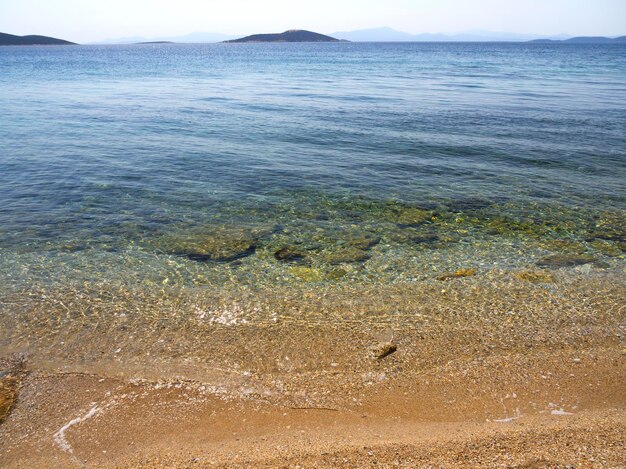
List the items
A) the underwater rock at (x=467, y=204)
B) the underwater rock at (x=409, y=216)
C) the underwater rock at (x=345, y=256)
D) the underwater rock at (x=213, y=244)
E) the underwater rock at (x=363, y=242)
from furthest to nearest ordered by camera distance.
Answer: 1. the underwater rock at (x=467, y=204)
2. the underwater rock at (x=409, y=216)
3. the underwater rock at (x=363, y=242)
4. the underwater rock at (x=213, y=244)
5. the underwater rock at (x=345, y=256)

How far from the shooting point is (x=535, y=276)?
1034 cm

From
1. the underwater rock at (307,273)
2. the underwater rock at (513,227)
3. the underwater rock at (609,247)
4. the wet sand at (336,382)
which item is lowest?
the wet sand at (336,382)

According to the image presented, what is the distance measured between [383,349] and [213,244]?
19.6 ft

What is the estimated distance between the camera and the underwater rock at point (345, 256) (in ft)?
36.7

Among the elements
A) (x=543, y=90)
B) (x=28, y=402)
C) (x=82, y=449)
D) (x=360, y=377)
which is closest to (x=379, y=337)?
(x=360, y=377)

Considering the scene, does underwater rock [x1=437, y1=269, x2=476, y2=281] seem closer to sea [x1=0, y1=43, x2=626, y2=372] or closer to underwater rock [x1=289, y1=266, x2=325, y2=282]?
sea [x1=0, y1=43, x2=626, y2=372]

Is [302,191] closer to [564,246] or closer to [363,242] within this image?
[363,242]

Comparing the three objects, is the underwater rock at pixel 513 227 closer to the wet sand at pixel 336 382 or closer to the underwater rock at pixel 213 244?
the wet sand at pixel 336 382

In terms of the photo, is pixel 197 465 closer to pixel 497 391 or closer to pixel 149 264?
pixel 497 391

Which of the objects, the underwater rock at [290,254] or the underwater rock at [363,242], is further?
the underwater rock at [363,242]

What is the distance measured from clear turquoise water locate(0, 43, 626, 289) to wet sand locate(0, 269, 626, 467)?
5.48 feet

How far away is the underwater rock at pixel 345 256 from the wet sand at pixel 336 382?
1.44 m

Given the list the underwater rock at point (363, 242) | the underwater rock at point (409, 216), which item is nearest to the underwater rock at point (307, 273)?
the underwater rock at point (363, 242)

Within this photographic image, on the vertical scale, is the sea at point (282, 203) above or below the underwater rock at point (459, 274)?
above
